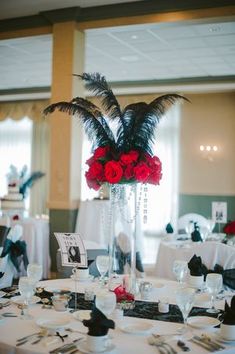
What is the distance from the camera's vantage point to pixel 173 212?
10.6 metres

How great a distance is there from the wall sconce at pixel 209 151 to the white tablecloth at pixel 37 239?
4.85 meters

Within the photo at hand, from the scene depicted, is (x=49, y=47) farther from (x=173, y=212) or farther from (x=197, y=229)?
(x=173, y=212)

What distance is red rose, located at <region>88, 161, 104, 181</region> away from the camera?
2619mm

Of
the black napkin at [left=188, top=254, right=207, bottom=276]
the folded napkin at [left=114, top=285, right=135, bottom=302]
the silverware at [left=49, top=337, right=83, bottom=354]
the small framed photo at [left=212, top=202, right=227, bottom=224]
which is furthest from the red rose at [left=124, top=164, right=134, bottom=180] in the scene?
Result: the small framed photo at [left=212, top=202, right=227, bottom=224]

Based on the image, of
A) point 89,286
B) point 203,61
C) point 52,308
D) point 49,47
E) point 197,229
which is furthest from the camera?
point 203,61

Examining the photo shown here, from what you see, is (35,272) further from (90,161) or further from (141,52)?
(141,52)

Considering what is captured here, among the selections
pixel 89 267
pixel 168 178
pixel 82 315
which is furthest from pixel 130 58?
pixel 82 315

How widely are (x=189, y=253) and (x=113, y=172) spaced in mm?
2322

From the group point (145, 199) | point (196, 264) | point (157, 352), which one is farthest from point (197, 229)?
point (157, 352)

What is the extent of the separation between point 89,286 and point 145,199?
2.28 ft

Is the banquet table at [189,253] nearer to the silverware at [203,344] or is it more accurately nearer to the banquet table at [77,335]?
the banquet table at [77,335]

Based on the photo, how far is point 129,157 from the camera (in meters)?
2.56

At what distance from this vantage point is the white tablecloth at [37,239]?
258 inches

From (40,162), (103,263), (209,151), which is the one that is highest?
(209,151)
